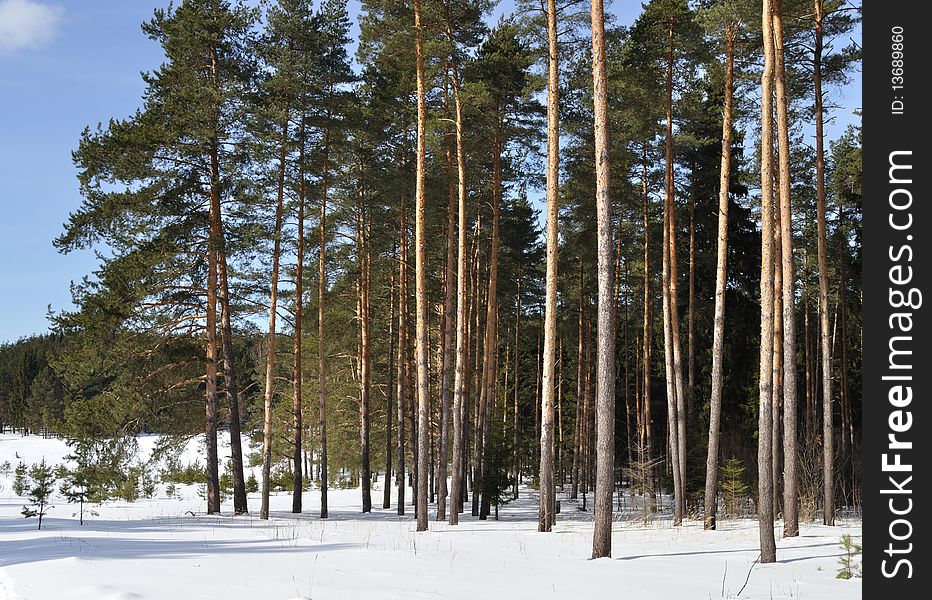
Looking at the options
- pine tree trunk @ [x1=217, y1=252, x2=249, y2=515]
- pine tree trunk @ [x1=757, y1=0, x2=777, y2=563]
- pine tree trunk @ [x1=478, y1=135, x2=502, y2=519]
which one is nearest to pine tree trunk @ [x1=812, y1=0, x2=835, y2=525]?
pine tree trunk @ [x1=757, y1=0, x2=777, y2=563]

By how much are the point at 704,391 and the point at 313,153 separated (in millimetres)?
19186

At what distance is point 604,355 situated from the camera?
11.8 m

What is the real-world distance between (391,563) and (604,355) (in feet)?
15.2

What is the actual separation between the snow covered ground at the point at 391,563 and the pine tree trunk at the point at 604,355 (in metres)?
0.72

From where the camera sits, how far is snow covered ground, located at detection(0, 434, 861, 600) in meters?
7.80

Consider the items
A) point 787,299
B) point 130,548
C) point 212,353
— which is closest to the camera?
point 130,548

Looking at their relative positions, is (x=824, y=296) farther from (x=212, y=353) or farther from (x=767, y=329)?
(x=212, y=353)

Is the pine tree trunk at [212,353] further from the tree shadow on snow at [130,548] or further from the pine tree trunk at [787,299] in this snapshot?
the pine tree trunk at [787,299]

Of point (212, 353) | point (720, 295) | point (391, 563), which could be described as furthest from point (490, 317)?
point (391, 563)

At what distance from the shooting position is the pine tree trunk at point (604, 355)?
11547 millimetres

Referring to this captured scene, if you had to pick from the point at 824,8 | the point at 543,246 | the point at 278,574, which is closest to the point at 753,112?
the point at 824,8

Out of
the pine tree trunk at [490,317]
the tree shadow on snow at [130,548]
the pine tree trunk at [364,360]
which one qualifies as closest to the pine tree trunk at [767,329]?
the tree shadow on snow at [130,548]

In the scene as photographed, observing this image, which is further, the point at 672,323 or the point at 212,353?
the point at 212,353

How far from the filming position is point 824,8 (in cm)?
1700
